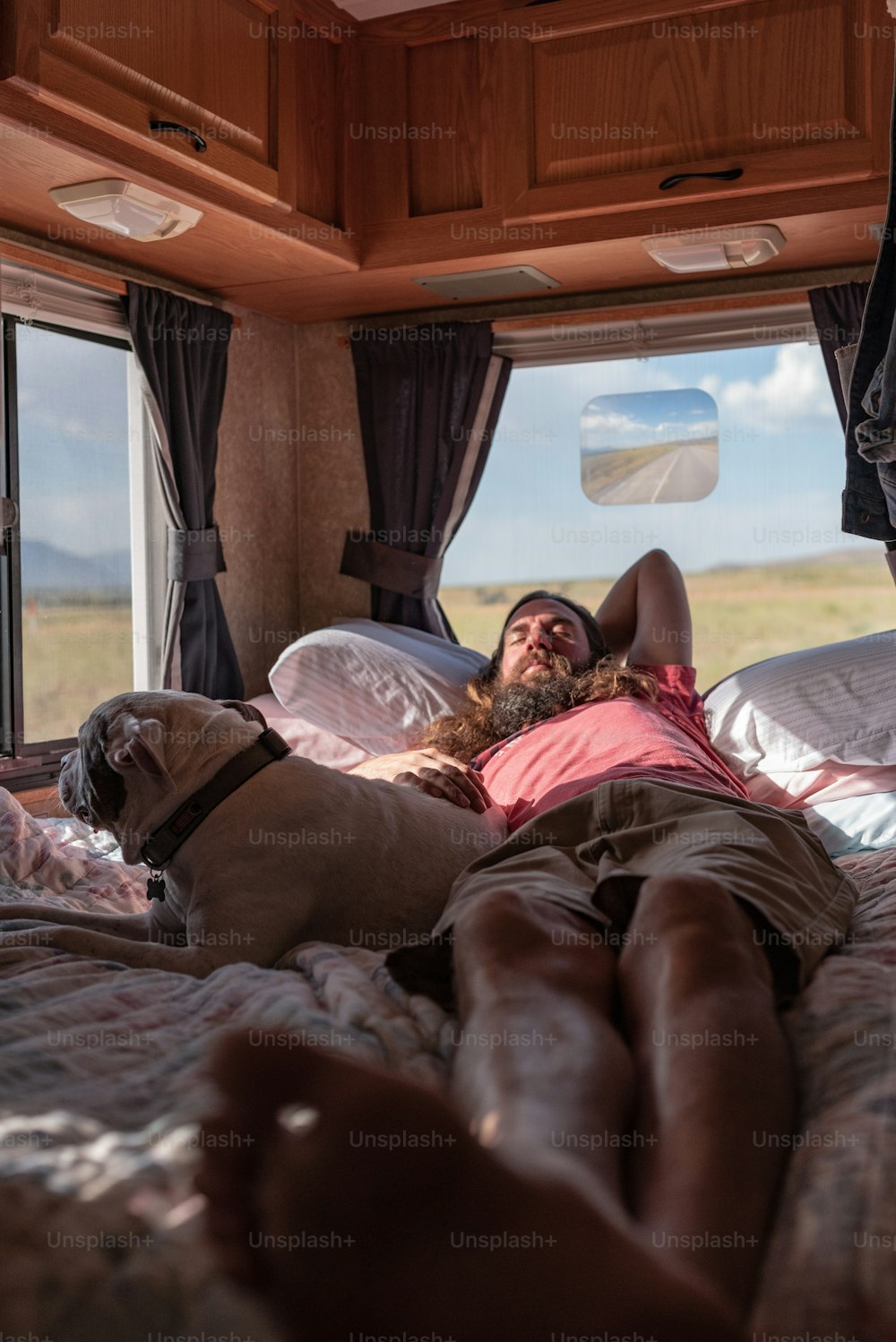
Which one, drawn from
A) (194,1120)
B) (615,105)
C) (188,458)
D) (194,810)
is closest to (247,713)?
(194,810)

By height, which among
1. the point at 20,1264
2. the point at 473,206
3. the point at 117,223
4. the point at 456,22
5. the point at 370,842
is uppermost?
the point at 456,22

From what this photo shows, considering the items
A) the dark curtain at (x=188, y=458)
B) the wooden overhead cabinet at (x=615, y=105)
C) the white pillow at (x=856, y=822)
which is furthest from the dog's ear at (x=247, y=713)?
the wooden overhead cabinet at (x=615, y=105)

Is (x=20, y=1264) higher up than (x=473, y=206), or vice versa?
(x=473, y=206)

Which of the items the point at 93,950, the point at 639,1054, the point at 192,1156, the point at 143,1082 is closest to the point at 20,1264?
the point at 192,1156

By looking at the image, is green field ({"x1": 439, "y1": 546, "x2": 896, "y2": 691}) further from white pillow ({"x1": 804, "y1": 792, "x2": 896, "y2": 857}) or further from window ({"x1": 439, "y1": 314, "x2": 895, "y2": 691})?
white pillow ({"x1": 804, "y1": 792, "x2": 896, "y2": 857})

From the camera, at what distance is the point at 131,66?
231 cm

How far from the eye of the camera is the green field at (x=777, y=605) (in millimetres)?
3361

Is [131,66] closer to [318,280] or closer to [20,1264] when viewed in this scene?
[318,280]

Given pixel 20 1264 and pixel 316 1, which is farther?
pixel 316 1

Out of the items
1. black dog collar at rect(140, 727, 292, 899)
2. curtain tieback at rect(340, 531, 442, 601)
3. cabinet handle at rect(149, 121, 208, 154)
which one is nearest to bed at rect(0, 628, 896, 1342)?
black dog collar at rect(140, 727, 292, 899)

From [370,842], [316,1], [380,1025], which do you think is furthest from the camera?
[316,1]

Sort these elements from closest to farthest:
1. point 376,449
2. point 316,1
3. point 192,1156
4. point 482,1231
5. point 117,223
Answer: point 482,1231
point 192,1156
point 117,223
point 316,1
point 376,449

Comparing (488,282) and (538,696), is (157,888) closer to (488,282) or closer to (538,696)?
(538,696)

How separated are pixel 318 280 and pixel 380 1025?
8.61ft
